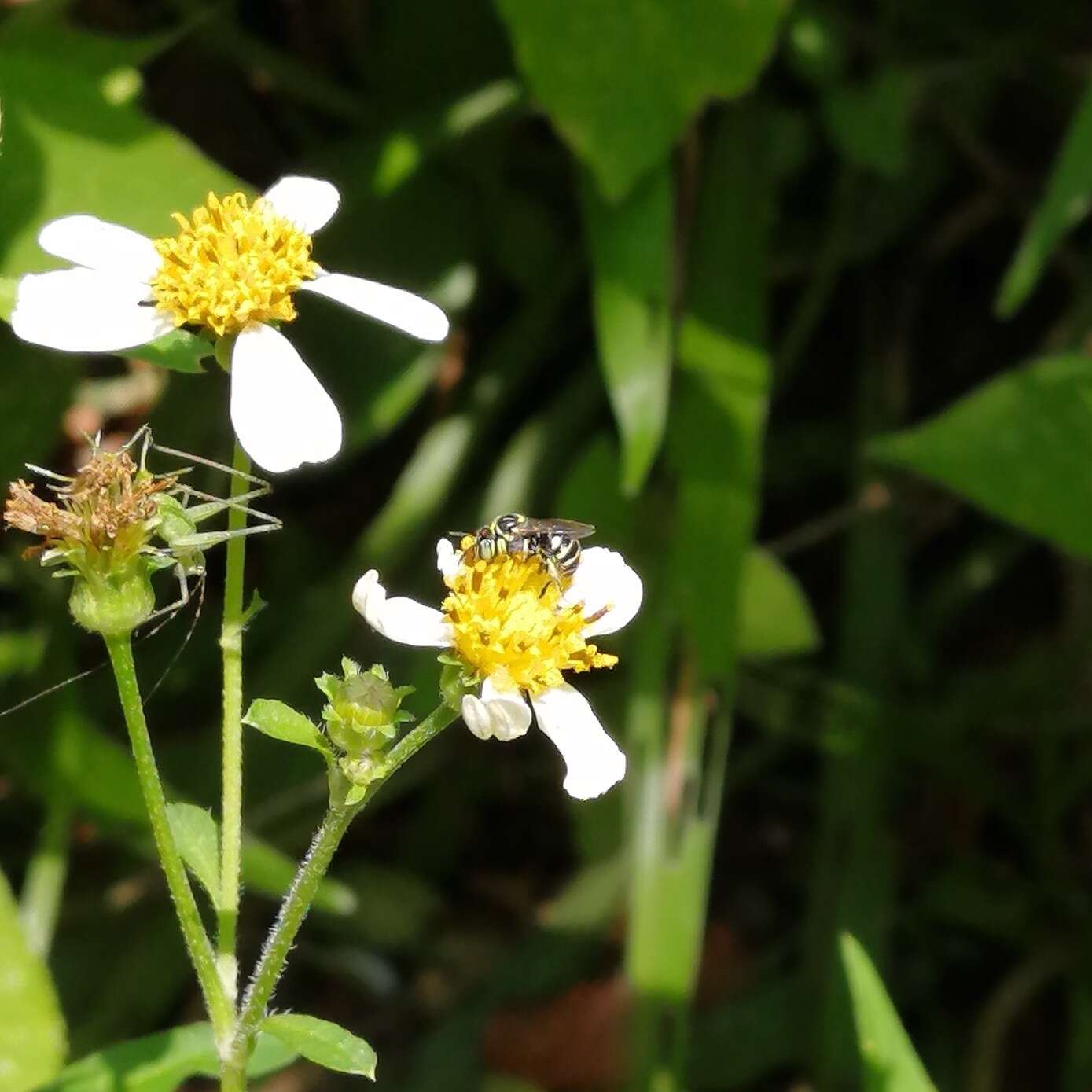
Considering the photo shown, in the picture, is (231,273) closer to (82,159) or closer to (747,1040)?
(82,159)

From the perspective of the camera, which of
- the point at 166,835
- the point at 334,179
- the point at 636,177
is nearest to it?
the point at 166,835

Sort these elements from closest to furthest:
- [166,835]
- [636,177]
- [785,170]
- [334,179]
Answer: [166,835] < [636,177] < [334,179] < [785,170]

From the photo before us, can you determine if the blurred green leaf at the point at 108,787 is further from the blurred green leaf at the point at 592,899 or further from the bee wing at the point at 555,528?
the bee wing at the point at 555,528

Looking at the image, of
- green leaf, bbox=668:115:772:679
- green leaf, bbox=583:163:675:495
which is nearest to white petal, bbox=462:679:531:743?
green leaf, bbox=583:163:675:495

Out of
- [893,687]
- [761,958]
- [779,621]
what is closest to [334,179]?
[779,621]

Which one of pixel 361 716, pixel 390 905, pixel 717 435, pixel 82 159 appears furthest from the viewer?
pixel 390 905

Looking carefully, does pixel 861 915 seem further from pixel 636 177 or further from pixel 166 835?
pixel 166 835

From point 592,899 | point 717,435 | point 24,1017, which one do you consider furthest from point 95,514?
point 592,899

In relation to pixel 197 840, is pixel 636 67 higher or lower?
higher
